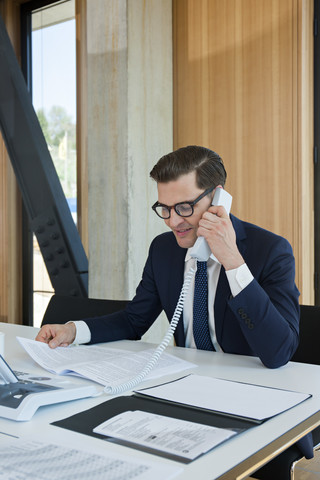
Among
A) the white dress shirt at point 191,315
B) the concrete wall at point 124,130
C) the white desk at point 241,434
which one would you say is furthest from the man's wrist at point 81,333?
the concrete wall at point 124,130

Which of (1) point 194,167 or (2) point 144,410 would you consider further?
(1) point 194,167

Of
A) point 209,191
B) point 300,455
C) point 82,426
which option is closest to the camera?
point 82,426

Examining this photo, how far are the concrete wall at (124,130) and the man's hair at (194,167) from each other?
57.5 inches

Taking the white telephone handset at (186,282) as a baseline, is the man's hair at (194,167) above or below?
above

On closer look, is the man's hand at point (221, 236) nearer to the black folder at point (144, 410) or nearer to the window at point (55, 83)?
the black folder at point (144, 410)

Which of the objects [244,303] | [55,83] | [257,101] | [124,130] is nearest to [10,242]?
[55,83]

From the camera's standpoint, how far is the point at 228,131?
130 inches

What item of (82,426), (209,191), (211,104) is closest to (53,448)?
(82,426)

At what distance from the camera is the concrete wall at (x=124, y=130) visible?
3252mm

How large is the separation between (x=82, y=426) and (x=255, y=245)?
97 cm

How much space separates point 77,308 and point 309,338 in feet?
3.21

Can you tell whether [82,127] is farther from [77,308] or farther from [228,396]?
[228,396]

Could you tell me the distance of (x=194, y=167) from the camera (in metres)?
1.77

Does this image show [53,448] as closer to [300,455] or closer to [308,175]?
[300,455]
